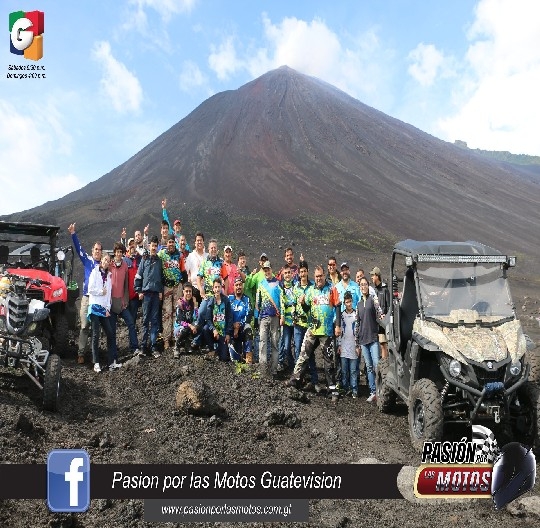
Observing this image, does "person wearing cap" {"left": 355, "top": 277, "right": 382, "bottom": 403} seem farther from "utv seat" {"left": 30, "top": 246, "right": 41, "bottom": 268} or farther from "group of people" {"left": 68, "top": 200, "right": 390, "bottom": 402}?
"utv seat" {"left": 30, "top": 246, "right": 41, "bottom": 268}

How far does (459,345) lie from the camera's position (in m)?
5.86

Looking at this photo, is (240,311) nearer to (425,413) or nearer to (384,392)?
(384,392)

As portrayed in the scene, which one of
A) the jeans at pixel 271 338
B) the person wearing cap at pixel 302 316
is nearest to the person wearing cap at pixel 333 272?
the person wearing cap at pixel 302 316

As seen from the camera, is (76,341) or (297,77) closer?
(76,341)

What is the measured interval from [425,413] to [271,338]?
139 inches

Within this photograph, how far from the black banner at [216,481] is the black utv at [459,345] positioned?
954mm

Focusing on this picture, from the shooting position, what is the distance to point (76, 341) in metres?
11.2

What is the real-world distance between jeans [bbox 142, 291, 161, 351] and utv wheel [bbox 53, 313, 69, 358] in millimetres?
1378

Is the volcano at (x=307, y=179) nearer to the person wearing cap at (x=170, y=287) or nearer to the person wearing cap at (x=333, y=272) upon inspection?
the person wearing cap at (x=170, y=287)

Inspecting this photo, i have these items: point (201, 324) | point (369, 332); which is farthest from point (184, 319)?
point (369, 332)

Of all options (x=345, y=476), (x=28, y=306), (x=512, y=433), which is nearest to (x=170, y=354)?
(x=28, y=306)

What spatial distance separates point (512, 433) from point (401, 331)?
1.67 m

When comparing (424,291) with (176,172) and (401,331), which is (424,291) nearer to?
(401,331)

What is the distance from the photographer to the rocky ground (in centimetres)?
476
